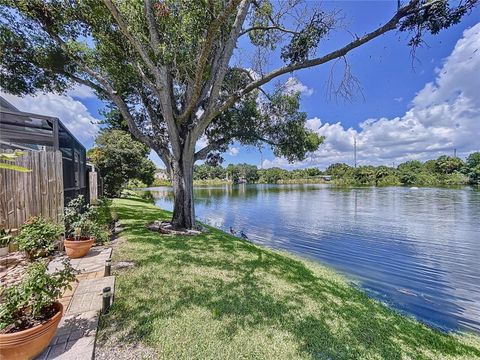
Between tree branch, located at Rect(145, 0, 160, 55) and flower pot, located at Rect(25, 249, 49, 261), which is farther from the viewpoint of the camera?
tree branch, located at Rect(145, 0, 160, 55)

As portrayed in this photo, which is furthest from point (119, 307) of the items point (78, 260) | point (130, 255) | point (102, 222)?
point (102, 222)

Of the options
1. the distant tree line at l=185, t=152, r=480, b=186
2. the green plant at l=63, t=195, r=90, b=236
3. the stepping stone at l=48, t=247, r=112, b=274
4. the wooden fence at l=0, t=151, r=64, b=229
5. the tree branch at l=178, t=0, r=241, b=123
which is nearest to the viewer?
the tree branch at l=178, t=0, r=241, b=123

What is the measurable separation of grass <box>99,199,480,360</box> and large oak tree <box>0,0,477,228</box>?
3300 mm

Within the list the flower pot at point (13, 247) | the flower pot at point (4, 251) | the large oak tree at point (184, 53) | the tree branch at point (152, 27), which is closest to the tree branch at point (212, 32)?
the large oak tree at point (184, 53)

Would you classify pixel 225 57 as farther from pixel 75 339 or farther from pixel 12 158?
pixel 75 339

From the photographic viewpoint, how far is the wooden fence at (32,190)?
444 cm

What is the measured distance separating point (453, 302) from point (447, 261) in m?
3.30

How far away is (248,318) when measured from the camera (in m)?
2.81

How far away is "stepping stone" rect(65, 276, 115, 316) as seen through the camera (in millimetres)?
2734

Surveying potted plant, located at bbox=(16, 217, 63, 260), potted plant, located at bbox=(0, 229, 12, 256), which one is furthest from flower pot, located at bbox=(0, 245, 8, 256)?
potted plant, located at bbox=(16, 217, 63, 260)

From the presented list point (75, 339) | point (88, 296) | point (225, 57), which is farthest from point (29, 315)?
point (225, 57)

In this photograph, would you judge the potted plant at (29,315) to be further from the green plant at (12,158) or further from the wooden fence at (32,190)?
the wooden fence at (32,190)

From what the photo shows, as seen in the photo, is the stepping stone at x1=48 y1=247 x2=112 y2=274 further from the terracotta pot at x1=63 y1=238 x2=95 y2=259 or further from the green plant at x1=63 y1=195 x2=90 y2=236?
the green plant at x1=63 y1=195 x2=90 y2=236

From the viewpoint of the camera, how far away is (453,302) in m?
5.06
